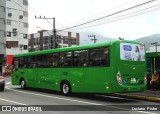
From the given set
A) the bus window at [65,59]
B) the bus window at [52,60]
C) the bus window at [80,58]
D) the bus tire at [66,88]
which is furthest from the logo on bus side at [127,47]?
the bus window at [52,60]

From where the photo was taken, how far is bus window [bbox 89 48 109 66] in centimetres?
1712

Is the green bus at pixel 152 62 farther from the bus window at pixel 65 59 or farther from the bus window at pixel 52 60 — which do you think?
the bus window at pixel 52 60

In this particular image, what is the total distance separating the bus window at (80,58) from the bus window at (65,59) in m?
0.48

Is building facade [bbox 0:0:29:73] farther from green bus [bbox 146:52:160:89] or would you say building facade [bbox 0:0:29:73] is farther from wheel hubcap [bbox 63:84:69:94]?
wheel hubcap [bbox 63:84:69:94]

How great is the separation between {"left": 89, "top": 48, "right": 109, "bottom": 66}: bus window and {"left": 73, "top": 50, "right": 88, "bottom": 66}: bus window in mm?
464

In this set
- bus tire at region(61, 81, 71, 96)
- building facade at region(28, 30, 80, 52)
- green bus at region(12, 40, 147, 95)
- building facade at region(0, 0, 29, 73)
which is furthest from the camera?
building facade at region(28, 30, 80, 52)

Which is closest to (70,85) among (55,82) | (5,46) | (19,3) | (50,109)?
(55,82)

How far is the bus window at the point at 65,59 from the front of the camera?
19.9 m

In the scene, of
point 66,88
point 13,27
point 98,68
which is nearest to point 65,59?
point 66,88

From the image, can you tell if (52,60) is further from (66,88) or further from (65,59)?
(66,88)

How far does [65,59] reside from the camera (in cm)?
2036

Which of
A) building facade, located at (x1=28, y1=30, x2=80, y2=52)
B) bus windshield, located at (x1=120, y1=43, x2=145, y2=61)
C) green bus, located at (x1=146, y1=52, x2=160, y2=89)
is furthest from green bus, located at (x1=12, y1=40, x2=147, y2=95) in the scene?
building facade, located at (x1=28, y1=30, x2=80, y2=52)

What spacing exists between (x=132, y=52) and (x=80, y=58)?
9.85 ft

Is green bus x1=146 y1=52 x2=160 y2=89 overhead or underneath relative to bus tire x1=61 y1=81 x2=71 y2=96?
overhead
